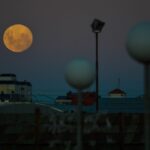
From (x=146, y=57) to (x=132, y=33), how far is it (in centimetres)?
53

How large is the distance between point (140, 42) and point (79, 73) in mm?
2887

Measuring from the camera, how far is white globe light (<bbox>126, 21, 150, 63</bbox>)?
34.6 feet

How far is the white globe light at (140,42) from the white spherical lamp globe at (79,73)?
2.51 meters

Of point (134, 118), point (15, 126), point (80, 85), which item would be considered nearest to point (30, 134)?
point (15, 126)

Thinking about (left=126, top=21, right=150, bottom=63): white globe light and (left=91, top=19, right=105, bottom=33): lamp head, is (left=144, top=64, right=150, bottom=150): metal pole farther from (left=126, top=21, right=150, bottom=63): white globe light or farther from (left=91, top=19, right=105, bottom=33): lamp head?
(left=91, top=19, right=105, bottom=33): lamp head

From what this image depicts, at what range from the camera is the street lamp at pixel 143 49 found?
10508 millimetres

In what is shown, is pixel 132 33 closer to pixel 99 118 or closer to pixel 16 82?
pixel 99 118

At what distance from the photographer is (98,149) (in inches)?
757

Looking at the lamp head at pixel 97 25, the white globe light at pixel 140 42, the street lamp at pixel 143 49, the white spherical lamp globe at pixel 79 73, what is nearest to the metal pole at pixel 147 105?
the street lamp at pixel 143 49

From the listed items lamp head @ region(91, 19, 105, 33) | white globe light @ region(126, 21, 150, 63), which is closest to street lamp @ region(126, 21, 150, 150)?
white globe light @ region(126, 21, 150, 63)

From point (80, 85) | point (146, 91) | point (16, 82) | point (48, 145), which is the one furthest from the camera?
point (16, 82)

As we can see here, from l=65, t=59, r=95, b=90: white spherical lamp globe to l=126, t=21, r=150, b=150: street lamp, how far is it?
250cm

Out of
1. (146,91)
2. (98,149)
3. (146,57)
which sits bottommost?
(98,149)

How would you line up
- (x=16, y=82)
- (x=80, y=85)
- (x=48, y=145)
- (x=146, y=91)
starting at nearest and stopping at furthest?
(x=146, y=91) → (x=80, y=85) → (x=48, y=145) → (x=16, y=82)
